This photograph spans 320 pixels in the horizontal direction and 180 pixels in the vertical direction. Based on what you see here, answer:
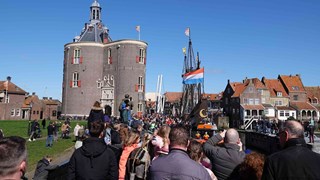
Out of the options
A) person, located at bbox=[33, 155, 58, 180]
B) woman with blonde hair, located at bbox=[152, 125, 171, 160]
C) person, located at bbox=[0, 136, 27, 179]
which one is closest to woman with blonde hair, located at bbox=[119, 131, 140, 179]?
woman with blonde hair, located at bbox=[152, 125, 171, 160]

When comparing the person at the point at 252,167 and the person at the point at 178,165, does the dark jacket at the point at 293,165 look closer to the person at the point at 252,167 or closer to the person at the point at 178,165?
the person at the point at 252,167

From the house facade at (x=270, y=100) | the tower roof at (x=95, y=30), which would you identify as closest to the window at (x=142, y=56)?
the tower roof at (x=95, y=30)

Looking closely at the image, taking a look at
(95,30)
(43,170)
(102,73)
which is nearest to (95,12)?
(95,30)

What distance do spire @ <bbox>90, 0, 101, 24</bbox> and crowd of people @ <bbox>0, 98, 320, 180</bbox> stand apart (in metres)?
73.9

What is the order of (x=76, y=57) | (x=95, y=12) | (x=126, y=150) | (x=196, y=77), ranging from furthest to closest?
(x=95, y=12) → (x=76, y=57) → (x=196, y=77) → (x=126, y=150)

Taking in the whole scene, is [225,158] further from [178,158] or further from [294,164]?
[294,164]

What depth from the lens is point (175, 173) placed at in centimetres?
400

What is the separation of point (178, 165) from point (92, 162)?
166 centimetres

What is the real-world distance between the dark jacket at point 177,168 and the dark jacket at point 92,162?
3.54 feet

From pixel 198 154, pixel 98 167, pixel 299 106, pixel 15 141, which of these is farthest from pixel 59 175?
pixel 299 106

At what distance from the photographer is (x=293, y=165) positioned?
11.9 ft

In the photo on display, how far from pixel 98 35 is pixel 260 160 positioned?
68.6 metres

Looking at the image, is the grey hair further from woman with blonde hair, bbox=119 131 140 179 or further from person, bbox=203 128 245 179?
woman with blonde hair, bbox=119 131 140 179

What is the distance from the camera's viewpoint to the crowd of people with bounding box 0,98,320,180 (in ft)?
11.8
